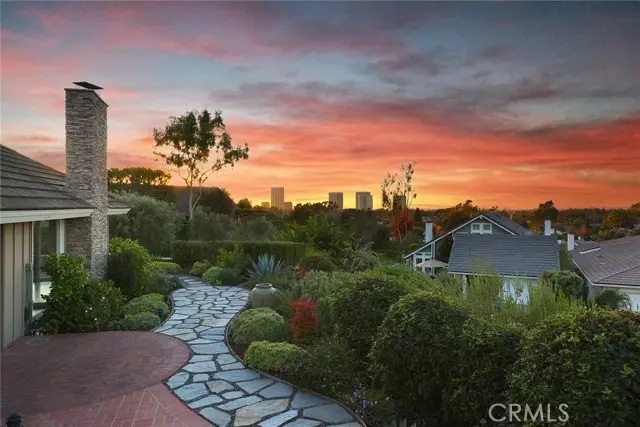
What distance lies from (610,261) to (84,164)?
22019mm

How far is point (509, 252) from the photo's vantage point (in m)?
20.6

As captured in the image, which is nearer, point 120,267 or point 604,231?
point 120,267

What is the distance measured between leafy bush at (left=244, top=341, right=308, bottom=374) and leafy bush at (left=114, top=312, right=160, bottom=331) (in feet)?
9.54

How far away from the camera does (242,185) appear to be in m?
30.6

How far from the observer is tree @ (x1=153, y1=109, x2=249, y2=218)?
2844 cm

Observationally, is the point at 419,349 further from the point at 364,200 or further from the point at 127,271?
the point at 364,200

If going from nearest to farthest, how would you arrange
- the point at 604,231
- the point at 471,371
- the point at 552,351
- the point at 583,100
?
1. the point at 552,351
2. the point at 471,371
3. the point at 583,100
4. the point at 604,231

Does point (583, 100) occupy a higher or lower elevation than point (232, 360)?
higher

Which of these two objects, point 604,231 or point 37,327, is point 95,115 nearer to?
point 37,327

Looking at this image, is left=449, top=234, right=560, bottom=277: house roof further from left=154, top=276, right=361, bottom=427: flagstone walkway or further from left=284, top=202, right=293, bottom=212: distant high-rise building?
left=154, top=276, right=361, bottom=427: flagstone walkway

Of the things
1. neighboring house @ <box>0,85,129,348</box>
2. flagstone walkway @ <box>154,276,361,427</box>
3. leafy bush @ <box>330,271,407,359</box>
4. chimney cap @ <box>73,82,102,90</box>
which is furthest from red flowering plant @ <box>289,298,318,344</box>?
chimney cap @ <box>73,82,102,90</box>

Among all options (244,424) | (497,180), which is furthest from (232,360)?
(497,180)

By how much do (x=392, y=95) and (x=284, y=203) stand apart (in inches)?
725

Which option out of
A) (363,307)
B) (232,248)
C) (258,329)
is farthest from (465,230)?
(363,307)
